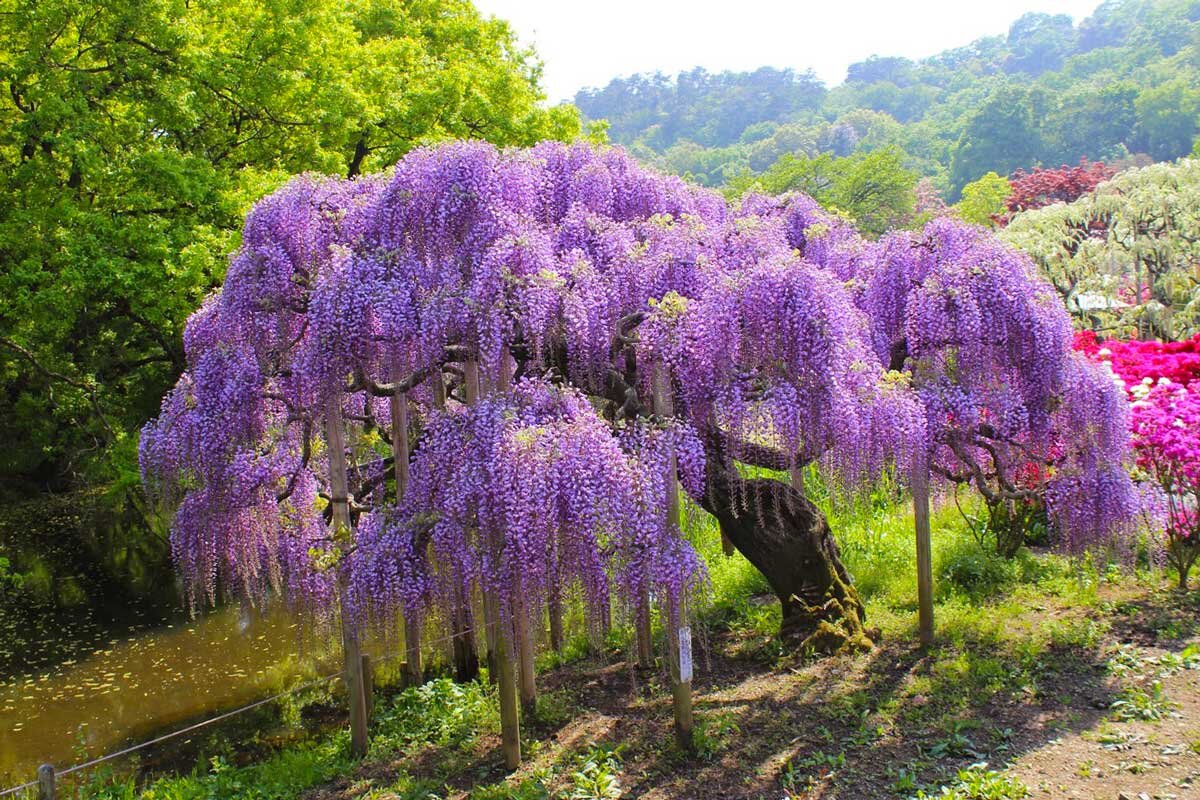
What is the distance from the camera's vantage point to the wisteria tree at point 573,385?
505cm

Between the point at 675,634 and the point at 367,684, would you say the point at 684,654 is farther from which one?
the point at 367,684

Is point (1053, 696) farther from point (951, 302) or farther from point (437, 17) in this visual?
point (437, 17)

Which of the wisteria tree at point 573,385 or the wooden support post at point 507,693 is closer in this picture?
the wisteria tree at point 573,385

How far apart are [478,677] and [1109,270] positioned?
14600 mm

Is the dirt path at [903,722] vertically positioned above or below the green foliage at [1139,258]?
below

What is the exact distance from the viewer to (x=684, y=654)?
5.35m

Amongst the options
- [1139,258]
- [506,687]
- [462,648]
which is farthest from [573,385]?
[1139,258]

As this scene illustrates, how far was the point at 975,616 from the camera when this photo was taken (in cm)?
727

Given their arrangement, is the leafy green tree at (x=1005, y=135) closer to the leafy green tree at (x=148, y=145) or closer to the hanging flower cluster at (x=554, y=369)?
the leafy green tree at (x=148, y=145)

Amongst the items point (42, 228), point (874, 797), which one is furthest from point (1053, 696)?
point (42, 228)

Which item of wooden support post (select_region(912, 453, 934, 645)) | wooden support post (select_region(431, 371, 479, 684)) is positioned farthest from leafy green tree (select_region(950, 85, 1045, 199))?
wooden support post (select_region(431, 371, 479, 684))

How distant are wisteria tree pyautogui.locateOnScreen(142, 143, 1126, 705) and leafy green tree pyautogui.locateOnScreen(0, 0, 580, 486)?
3.77 m

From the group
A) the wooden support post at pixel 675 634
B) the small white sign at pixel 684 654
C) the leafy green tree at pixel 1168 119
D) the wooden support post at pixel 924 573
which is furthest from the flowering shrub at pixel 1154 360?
the leafy green tree at pixel 1168 119

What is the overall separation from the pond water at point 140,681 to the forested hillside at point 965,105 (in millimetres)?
7417
